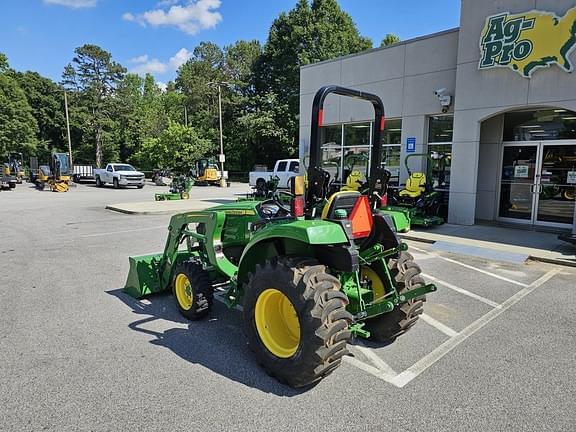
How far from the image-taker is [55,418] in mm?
2807

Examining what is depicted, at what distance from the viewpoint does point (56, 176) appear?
26594 mm

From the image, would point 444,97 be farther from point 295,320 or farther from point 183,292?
point 295,320

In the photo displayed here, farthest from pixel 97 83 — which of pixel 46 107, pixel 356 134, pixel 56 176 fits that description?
pixel 356 134

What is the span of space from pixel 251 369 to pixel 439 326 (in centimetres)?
227

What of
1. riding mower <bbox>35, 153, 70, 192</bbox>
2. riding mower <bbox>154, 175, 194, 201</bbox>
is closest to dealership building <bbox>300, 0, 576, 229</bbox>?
riding mower <bbox>154, 175, 194, 201</bbox>

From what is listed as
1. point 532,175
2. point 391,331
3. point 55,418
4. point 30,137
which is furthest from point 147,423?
point 30,137

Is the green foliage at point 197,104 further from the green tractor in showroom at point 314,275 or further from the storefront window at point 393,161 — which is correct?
the green tractor in showroom at point 314,275

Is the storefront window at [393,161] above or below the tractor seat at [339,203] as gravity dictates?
above

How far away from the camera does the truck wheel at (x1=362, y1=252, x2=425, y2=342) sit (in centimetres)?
382

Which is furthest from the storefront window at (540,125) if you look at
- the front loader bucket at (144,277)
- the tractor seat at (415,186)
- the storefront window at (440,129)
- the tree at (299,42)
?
the tree at (299,42)

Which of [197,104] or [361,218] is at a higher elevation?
[197,104]

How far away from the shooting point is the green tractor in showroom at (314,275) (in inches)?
120

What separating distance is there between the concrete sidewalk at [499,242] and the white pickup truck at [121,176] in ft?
73.7

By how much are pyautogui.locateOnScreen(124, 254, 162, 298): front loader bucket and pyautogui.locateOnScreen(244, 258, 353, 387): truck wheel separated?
7.37 ft
